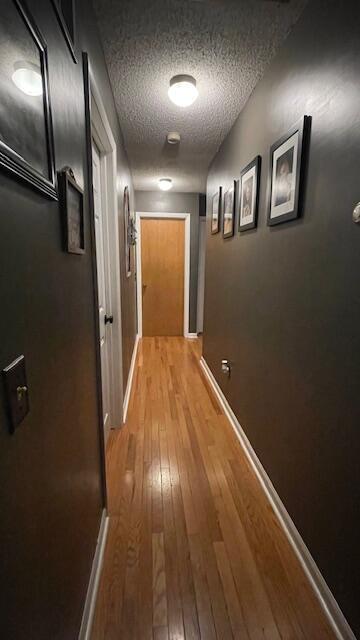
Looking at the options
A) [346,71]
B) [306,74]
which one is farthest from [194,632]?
[306,74]

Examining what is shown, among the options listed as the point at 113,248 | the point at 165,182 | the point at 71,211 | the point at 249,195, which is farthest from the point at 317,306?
the point at 165,182

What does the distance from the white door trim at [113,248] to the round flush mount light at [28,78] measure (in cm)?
92

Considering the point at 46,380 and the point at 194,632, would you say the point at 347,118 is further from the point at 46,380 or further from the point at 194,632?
the point at 194,632

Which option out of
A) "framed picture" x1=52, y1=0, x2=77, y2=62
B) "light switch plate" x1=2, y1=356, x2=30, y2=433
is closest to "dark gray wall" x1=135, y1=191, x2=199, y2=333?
"framed picture" x1=52, y1=0, x2=77, y2=62

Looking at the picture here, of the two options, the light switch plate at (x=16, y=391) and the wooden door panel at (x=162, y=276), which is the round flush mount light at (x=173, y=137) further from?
the light switch plate at (x=16, y=391)

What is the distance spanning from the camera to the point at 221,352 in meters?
2.64

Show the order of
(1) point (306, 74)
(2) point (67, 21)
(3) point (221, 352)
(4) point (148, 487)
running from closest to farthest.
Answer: (2) point (67, 21)
(1) point (306, 74)
(4) point (148, 487)
(3) point (221, 352)

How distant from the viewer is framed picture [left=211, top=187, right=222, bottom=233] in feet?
8.80

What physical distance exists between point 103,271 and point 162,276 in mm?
2787

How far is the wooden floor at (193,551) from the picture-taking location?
3.38 feet

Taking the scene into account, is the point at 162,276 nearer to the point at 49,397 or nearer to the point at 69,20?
the point at 69,20

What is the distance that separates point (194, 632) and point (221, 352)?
6.12 feet

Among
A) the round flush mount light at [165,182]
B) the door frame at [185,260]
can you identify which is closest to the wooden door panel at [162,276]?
the door frame at [185,260]

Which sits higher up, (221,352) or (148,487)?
(221,352)
